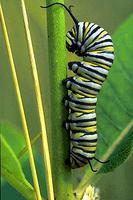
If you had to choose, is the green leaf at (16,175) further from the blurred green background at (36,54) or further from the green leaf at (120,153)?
the blurred green background at (36,54)

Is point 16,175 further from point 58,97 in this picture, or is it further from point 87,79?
point 87,79

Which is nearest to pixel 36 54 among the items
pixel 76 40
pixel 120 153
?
pixel 76 40

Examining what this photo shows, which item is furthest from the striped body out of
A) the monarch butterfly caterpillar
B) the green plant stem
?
the green plant stem

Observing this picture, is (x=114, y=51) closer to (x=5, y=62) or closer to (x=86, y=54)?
(x=86, y=54)

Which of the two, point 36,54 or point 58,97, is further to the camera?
point 36,54

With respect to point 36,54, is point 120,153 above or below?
above

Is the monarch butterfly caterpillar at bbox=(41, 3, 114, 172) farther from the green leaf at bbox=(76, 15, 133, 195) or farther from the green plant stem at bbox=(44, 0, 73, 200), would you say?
the green plant stem at bbox=(44, 0, 73, 200)
